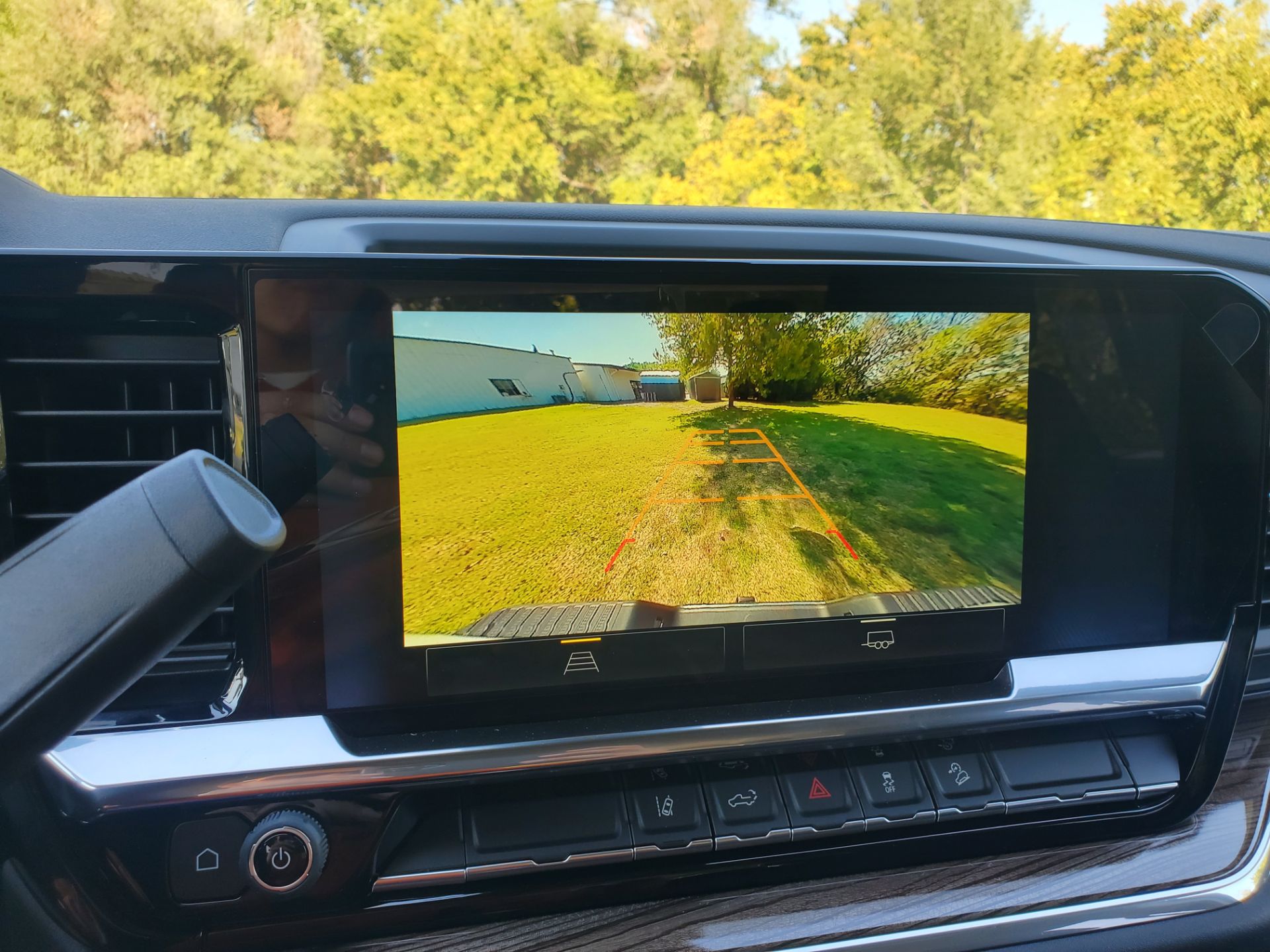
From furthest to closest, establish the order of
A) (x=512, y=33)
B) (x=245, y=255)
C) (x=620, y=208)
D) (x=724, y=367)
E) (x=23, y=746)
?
(x=512, y=33) → (x=620, y=208) → (x=724, y=367) → (x=245, y=255) → (x=23, y=746)

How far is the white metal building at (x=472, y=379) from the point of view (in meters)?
1.07

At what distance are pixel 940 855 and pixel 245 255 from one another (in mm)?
1365

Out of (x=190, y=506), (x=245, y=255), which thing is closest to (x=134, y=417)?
(x=245, y=255)

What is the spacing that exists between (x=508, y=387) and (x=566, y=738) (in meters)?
0.52

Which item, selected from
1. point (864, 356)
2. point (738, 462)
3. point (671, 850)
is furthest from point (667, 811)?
point (864, 356)

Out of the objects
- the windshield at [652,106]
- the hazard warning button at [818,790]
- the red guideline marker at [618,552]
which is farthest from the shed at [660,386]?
the windshield at [652,106]

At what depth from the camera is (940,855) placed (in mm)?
1223

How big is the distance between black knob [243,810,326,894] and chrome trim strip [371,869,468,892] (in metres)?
0.09

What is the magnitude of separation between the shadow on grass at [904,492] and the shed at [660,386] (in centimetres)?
5

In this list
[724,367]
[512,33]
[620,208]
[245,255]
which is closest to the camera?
[245,255]

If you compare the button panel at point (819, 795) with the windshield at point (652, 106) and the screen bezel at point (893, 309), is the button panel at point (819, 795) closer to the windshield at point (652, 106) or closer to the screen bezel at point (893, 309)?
the screen bezel at point (893, 309)

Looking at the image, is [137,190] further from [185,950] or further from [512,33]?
[185,950]

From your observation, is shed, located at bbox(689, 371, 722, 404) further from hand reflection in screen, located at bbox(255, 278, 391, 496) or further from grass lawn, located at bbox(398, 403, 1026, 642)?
hand reflection in screen, located at bbox(255, 278, 391, 496)

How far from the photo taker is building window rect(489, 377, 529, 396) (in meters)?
1.12
